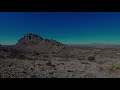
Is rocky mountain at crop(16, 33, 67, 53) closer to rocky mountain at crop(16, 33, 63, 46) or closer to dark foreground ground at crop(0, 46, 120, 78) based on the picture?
rocky mountain at crop(16, 33, 63, 46)

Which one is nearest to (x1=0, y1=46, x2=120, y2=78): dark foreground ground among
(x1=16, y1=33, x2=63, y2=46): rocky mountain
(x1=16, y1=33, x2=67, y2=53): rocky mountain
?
(x1=16, y1=33, x2=67, y2=53): rocky mountain

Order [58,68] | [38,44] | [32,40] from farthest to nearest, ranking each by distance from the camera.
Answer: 1. [32,40]
2. [38,44]
3. [58,68]

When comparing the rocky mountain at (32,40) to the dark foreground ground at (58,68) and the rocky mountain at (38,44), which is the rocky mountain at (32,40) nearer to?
the rocky mountain at (38,44)

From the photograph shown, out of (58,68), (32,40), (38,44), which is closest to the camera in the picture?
(58,68)

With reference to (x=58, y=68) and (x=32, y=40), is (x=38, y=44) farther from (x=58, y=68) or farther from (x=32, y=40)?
(x=58, y=68)

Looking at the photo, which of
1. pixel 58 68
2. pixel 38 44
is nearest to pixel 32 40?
pixel 38 44

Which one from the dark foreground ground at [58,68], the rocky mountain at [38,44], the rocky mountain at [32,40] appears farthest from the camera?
the rocky mountain at [32,40]

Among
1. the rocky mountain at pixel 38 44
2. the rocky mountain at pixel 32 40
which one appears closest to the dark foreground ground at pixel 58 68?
the rocky mountain at pixel 38 44

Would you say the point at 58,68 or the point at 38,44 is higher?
the point at 38,44
